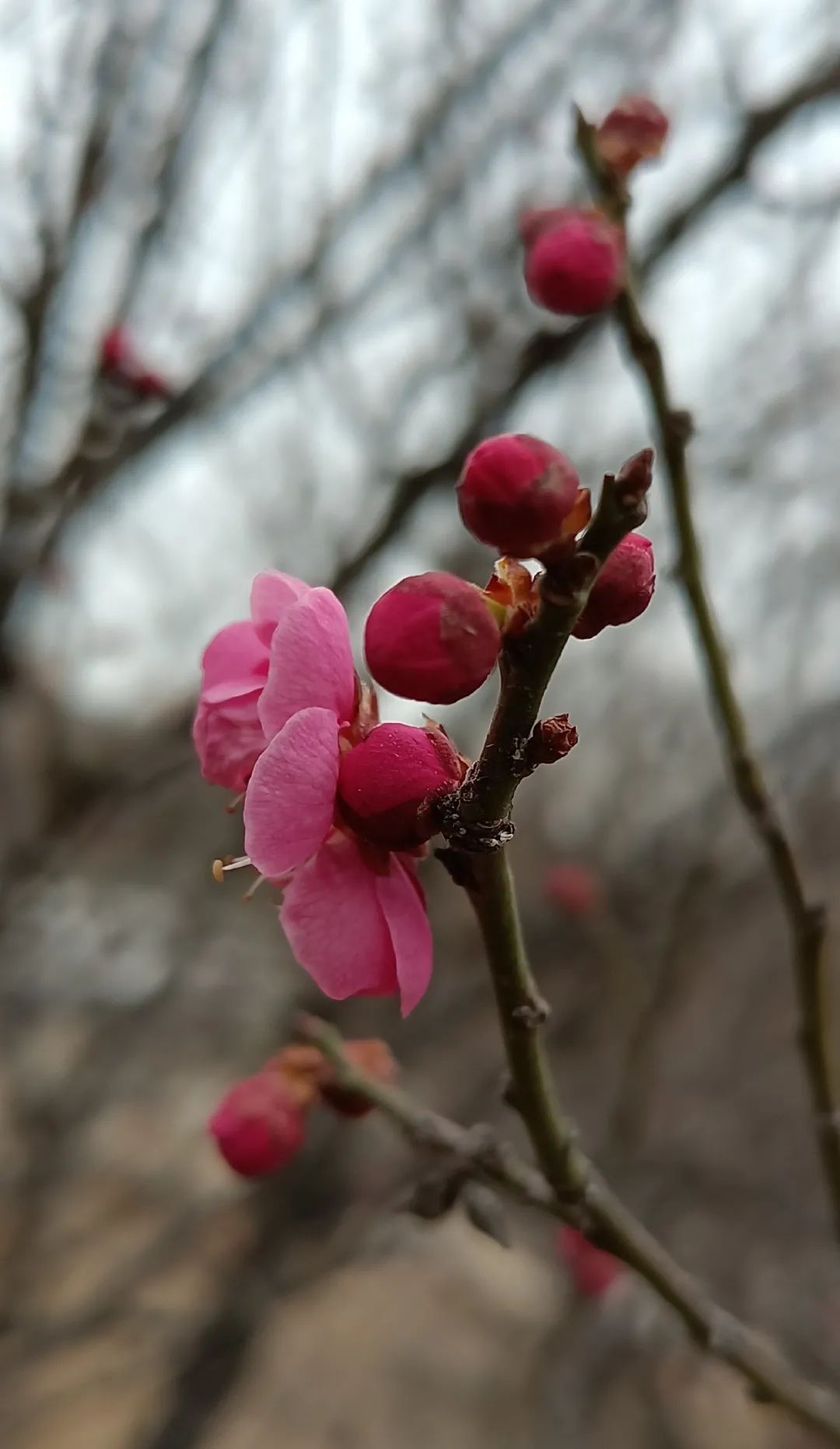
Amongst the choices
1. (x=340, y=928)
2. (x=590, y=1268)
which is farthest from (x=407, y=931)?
(x=590, y=1268)

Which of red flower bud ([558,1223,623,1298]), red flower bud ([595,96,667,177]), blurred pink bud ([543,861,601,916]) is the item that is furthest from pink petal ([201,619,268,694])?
blurred pink bud ([543,861,601,916])

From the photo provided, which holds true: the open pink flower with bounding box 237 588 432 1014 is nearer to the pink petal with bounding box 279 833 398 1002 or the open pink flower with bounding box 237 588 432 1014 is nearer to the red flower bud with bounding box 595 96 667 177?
the pink petal with bounding box 279 833 398 1002

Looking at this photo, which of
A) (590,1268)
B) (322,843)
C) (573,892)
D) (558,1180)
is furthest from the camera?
(573,892)

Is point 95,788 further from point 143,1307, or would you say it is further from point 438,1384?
point 438,1384

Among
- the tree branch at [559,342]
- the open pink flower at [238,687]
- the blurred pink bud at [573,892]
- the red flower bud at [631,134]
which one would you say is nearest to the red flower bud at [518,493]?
the open pink flower at [238,687]

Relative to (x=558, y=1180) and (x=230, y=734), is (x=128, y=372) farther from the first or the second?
(x=558, y=1180)

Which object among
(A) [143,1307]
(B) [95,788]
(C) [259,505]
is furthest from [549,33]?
(A) [143,1307]
